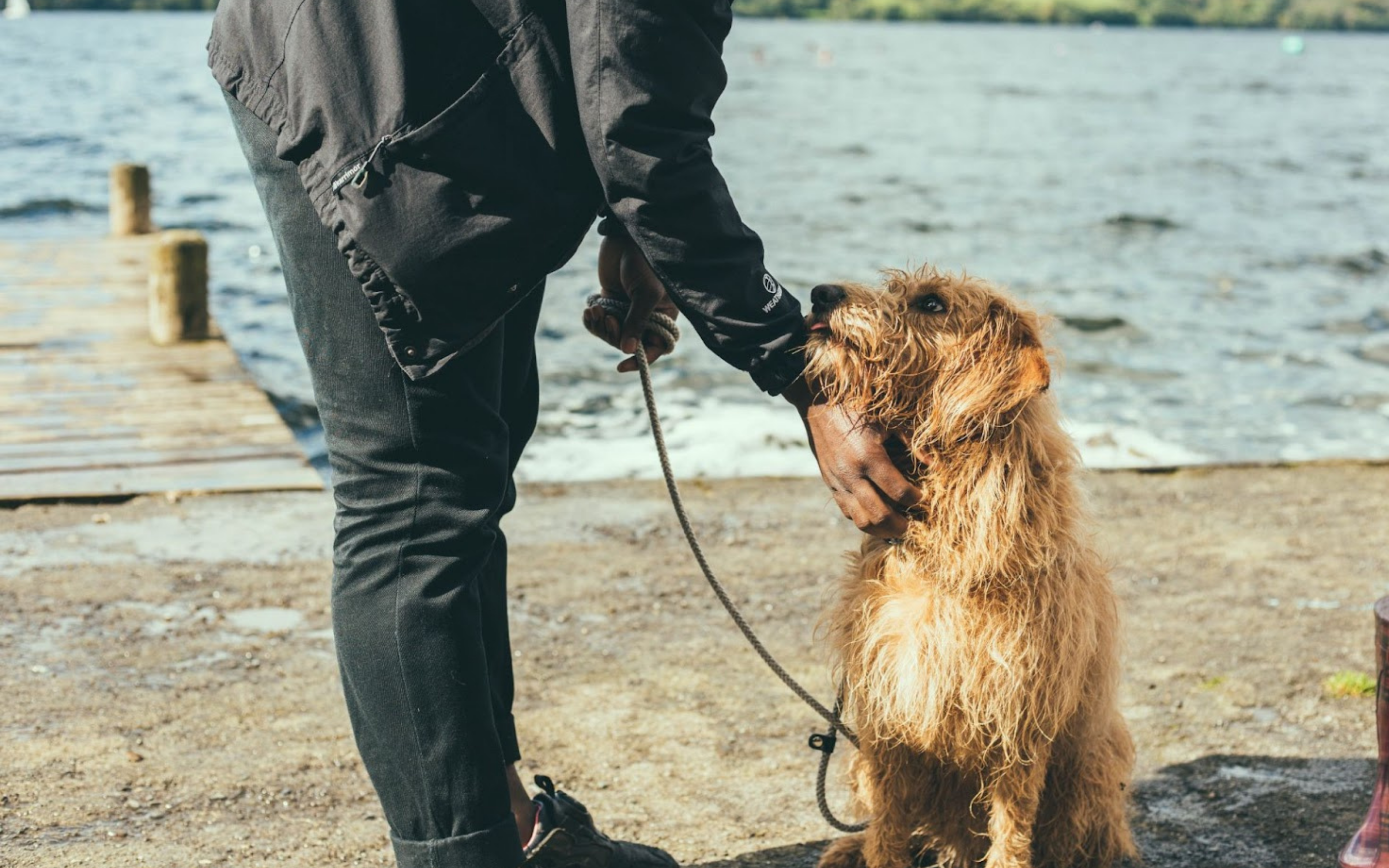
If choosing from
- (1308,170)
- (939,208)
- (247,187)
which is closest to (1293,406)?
(939,208)

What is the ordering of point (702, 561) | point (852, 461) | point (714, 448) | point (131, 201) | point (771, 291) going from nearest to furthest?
point (771, 291), point (852, 461), point (702, 561), point (714, 448), point (131, 201)

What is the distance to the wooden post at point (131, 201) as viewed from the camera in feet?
45.9

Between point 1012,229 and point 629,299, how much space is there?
19172 millimetres

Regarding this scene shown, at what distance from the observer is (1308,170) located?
30344 millimetres

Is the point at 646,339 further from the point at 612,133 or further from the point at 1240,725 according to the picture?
the point at 1240,725

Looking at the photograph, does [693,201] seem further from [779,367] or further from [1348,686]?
[1348,686]

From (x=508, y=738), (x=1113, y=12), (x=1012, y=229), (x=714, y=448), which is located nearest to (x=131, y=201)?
(x=714, y=448)

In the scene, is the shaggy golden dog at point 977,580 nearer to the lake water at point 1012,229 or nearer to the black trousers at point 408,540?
the lake water at point 1012,229

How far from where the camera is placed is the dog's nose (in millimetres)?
2961

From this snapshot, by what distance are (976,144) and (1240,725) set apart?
3237 centimetres

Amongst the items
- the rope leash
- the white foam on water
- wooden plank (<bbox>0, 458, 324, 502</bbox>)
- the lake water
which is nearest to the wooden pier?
wooden plank (<bbox>0, 458, 324, 502</bbox>)

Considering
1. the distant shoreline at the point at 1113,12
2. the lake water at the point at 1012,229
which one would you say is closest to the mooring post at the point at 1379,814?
the lake water at the point at 1012,229

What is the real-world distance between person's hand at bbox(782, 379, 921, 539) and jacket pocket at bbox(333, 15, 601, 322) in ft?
2.28

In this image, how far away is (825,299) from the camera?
9.76ft
